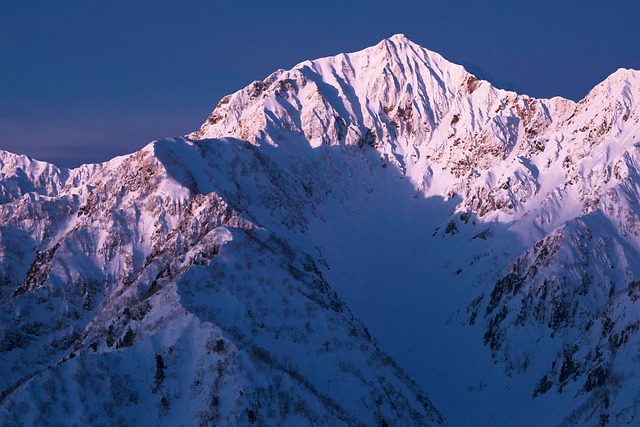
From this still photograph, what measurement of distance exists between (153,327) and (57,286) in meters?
68.5

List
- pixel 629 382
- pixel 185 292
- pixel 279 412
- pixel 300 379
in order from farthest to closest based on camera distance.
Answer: pixel 629 382 → pixel 185 292 → pixel 300 379 → pixel 279 412

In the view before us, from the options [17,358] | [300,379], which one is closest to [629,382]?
[300,379]

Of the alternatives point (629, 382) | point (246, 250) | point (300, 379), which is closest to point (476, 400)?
point (629, 382)

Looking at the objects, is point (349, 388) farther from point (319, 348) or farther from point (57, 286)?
point (57, 286)

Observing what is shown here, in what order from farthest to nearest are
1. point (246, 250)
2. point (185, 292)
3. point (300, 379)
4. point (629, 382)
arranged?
point (246, 250) → point (629, 382) → point (185, 292) → point (300, 379)

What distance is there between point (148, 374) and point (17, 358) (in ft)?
219

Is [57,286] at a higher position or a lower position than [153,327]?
higher

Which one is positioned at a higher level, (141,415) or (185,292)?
(185,292)

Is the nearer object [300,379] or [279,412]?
[279,412]

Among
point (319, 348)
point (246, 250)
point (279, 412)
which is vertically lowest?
point (279, 412)

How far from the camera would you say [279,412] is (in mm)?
115438

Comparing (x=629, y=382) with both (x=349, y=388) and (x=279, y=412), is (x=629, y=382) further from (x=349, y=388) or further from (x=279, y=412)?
(x=279, y=412)

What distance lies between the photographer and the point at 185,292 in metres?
141

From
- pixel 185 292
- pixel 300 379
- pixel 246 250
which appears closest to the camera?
pixel 300 379
